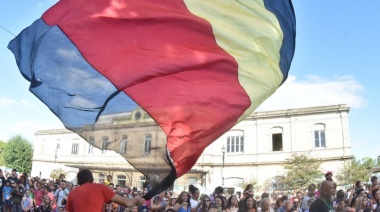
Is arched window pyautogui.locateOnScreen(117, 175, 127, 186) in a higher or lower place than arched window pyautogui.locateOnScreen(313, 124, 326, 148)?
lower

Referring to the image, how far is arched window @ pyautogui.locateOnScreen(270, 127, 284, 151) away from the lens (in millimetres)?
39469

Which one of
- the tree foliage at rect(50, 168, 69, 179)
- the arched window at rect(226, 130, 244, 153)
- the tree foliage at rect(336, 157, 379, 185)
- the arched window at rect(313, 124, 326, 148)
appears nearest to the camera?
the tree foliage at rect(336, 157, 379, 185)

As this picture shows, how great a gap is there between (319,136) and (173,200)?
28748 mm

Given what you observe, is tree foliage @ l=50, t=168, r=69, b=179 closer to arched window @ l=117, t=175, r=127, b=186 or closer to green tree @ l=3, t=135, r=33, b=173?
arched window @ l=117, t=175, r=127, b=186

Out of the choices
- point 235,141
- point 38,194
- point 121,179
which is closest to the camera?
A: point 38,194

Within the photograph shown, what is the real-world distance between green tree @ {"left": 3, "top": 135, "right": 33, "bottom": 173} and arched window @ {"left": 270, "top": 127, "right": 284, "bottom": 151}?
40.5 meters

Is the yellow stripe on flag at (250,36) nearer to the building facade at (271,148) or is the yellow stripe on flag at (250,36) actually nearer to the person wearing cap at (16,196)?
the person wearing cap at (16,196)

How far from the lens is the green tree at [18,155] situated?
62.6 metres

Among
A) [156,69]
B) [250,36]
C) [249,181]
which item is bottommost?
[249,181]

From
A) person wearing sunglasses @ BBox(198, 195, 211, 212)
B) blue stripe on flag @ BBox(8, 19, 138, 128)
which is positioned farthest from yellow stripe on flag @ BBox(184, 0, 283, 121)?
person wearing sunglasses @ BBox(198, 195, 211, 212)

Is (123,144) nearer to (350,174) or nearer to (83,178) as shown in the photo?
(83,178)

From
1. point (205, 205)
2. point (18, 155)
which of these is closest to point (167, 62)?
point (205, 205)

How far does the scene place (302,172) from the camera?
116ft

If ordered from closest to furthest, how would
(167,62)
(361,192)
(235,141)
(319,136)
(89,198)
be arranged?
(89,198) < (167,62) < (361,192) < (319,136) < (235,141)
